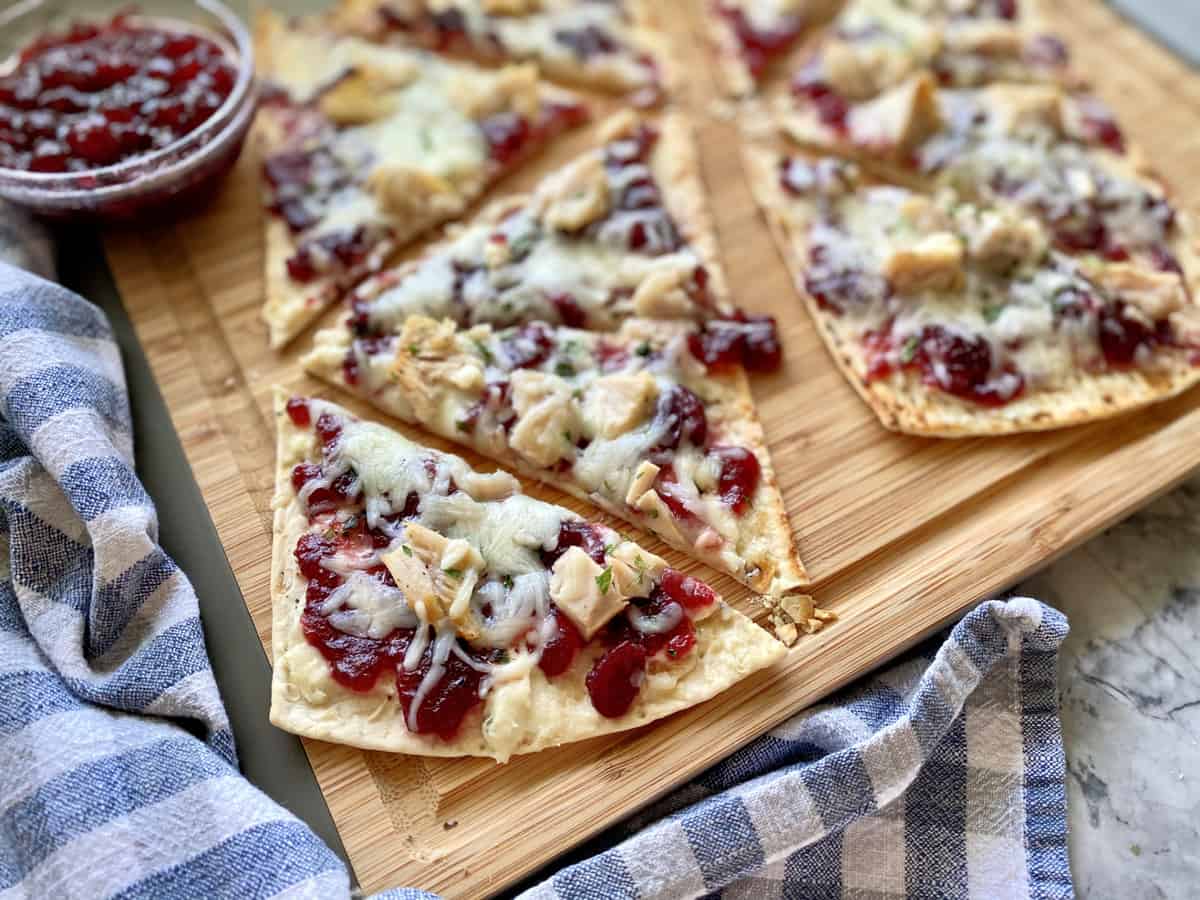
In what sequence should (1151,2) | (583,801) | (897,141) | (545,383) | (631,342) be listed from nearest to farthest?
(583,801)
(545,383)
(631,342)
(897,141)
(1151,2)

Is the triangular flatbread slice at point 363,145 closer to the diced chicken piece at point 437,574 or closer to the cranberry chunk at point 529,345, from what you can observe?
the cranberry chunk at point 529,345

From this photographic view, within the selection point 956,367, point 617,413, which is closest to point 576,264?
point 617,413

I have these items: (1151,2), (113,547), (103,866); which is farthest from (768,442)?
(1151,2)

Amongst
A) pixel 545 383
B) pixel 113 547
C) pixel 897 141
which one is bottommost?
pixel 113 547

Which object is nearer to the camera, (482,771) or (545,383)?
(482,771)

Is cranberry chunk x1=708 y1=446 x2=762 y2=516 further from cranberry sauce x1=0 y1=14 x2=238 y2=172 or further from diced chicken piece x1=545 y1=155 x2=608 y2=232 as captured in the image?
cranberry sauce x1=0 y1=14 x2=238 y2=172

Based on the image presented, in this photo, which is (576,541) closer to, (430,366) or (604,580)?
(604,580)

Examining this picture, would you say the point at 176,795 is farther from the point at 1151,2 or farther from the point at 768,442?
the point at 1151,2
